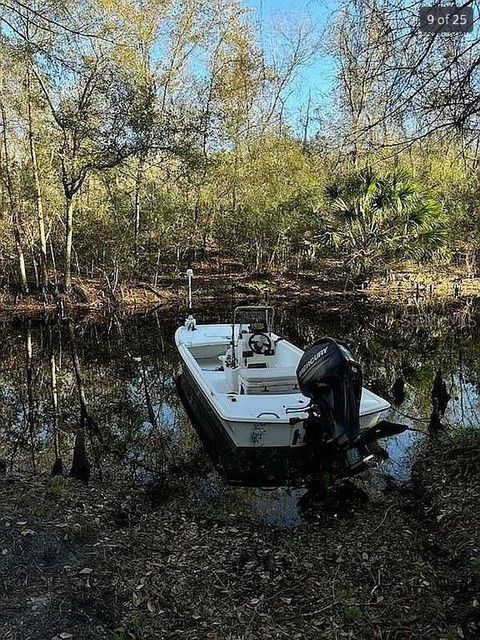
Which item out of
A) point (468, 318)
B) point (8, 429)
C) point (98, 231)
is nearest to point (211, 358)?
point (8, 429)

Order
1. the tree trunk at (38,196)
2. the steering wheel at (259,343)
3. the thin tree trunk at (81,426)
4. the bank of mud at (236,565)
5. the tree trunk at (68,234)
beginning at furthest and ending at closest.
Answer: the tree trunk at (68,234) < the tree trunk at (38,196) < the steering wheel at (259,343) < the thin tree trunk at (81,426) < the bank of mud at (236,565)

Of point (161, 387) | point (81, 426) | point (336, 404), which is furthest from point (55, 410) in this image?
point (336, 404)

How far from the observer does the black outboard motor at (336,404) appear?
4734 mm

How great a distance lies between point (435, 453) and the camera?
A: 554 cm

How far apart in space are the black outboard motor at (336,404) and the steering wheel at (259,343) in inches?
87.7

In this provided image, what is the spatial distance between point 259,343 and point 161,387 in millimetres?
2089

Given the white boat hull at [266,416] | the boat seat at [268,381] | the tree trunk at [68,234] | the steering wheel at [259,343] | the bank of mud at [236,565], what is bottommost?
the bank of mud at [236,565]

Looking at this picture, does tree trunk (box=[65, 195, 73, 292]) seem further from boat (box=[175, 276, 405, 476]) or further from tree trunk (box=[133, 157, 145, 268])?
boat (box=[175, 276, 405, 476])

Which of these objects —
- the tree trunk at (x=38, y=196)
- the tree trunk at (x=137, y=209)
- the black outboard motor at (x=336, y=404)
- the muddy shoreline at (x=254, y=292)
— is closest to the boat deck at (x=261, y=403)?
the black outboard motor at (x=336, y=404)

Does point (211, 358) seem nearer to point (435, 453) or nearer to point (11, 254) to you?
point (435, 453)

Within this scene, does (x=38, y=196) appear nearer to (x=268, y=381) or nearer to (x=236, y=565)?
(x=268, y=381)

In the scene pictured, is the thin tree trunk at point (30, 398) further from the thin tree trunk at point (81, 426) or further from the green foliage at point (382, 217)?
the green foliage at point (382, 217)

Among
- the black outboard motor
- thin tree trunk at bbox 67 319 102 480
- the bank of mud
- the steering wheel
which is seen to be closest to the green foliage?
thin tree trunk at bbox 67 319 102 480

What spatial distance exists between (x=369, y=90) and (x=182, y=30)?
14.0 metres
